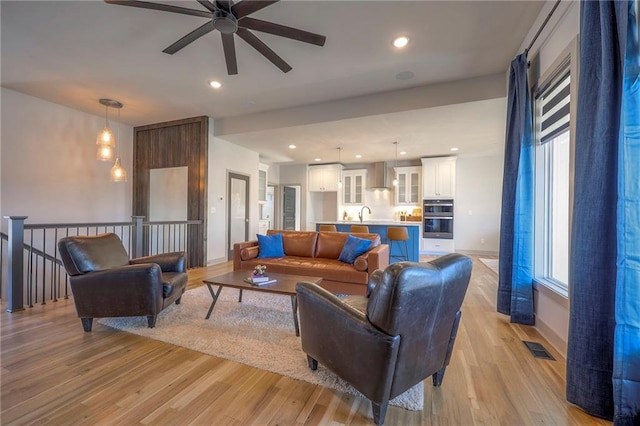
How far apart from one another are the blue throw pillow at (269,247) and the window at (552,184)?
329 centimetres

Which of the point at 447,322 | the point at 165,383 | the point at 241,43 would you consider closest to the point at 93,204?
the point at 241,43

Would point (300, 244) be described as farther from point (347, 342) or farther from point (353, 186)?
point (353, 186)

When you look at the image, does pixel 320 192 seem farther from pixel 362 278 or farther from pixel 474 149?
pixel 362 278

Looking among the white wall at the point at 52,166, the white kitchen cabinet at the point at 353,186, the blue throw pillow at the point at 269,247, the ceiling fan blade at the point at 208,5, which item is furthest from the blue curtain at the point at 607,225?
the white kitchen cabinet at the point at 353,186

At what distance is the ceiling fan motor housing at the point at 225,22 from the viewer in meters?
2.23

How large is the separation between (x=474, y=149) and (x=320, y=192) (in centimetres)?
470

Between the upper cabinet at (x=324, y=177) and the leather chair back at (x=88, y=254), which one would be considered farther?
the upper cabinet at (x=324, y=177)

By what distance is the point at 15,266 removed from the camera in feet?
10.2

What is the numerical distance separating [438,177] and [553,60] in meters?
5.06

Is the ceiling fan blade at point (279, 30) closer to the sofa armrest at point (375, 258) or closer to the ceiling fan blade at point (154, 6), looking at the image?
the ceiling fan blade at point (154, 6)

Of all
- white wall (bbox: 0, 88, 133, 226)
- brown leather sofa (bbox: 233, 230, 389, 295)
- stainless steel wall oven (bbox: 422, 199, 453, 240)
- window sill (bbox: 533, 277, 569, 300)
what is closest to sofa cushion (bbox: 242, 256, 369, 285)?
brown leather sofa (bbox: 233, 230, 389, 295)

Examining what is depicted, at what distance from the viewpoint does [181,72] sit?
3.83 meters

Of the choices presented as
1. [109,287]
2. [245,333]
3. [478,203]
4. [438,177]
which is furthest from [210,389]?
[478,203]

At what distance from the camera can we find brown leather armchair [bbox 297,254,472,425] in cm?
135
